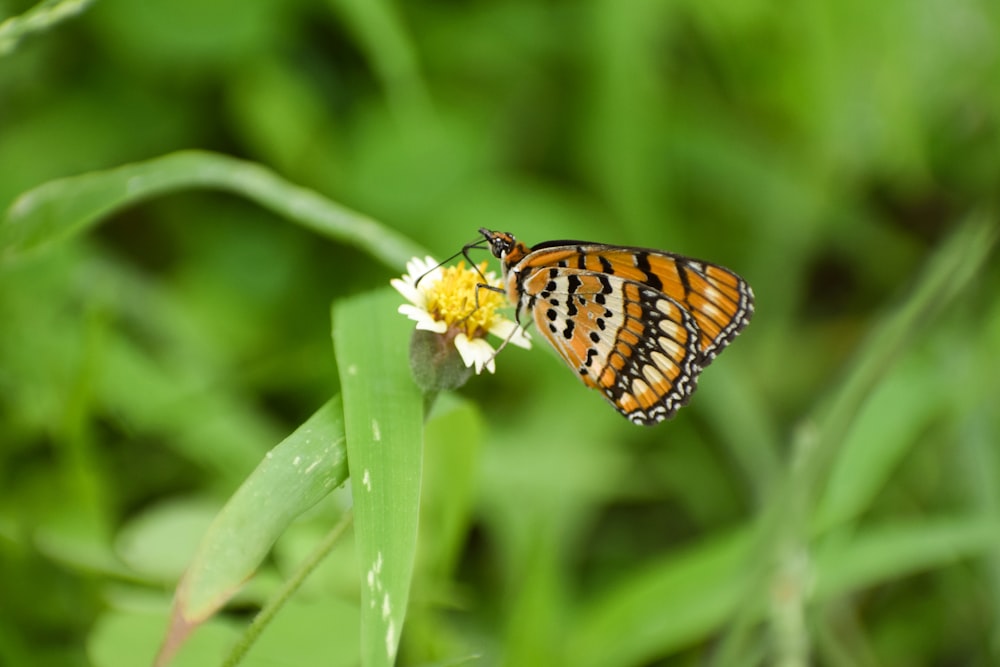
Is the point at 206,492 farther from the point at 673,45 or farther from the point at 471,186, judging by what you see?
the point at 673,45

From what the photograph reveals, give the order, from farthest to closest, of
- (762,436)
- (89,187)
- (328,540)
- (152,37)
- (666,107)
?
(666,107), (762,436), (152,37), (89,187), (328,540)

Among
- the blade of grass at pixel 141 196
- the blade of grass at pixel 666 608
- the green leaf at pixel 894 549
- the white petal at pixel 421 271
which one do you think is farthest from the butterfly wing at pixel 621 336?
the green leaf at pixel 894 549

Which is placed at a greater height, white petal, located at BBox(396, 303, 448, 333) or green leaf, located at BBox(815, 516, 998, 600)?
white petal, located at BBox(396, 303, 448, 333)

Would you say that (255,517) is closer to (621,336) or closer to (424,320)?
(424,320)

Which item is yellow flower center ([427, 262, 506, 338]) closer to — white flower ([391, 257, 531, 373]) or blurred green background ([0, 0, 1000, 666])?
white flower ([391, 257, 531, 373])

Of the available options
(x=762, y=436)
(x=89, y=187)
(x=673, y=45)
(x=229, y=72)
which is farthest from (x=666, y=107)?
(x=89, y=187)

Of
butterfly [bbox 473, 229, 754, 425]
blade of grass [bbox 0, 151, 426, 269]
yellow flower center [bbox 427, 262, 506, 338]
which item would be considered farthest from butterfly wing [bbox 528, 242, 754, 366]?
blade of grass [bbox 0, 151, 426, 269]
